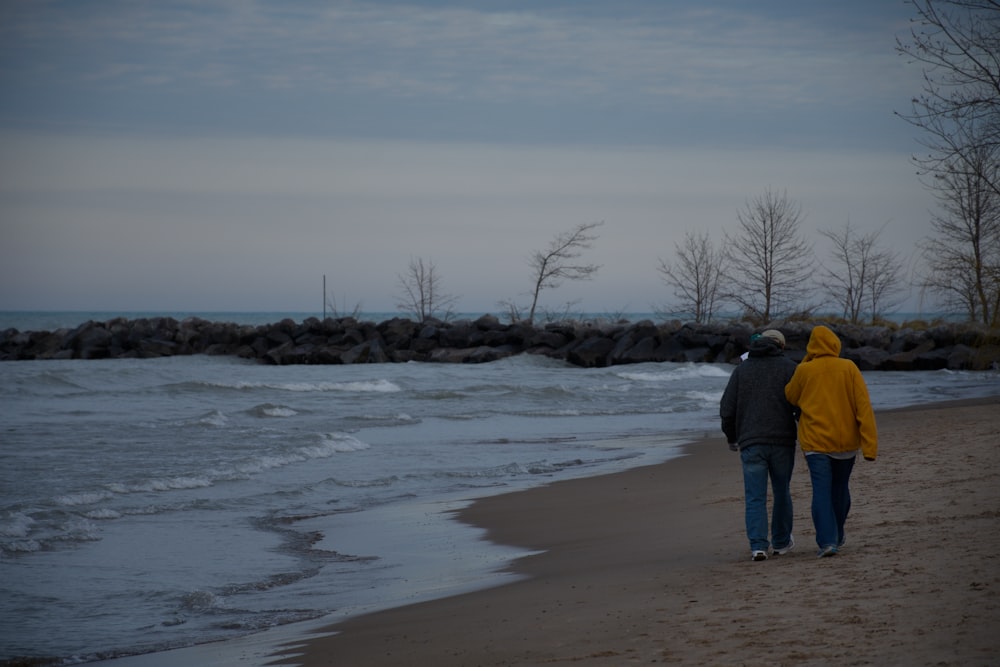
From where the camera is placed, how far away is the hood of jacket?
734cm

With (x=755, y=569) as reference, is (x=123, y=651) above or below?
below

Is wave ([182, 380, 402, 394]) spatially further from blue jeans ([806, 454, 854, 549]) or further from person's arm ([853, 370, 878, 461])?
person's arm ([853, 370, 878, 461])

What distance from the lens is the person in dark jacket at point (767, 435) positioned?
7.57m

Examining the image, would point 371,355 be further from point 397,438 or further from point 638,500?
point 638,500

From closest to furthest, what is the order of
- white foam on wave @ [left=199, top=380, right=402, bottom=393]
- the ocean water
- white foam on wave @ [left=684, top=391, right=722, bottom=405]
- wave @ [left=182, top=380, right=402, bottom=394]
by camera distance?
the ocean water < white foam on wave @ [left=684, top=391, right=722, bottom=405] < wave @ [left=182, top=380, right=402, bottom=394] < white foam on wave @ [left=199, top=380, right=402, bottom=393]

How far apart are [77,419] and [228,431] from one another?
13.0 feet

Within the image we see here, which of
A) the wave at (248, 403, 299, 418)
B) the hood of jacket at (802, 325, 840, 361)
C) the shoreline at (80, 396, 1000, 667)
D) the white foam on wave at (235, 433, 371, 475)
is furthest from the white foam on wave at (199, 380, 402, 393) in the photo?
the hood of jacket at (802, 325, 840, 361)

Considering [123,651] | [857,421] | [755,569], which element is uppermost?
[857,421]

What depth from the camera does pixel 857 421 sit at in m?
7.24

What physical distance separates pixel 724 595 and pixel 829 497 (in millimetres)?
1356

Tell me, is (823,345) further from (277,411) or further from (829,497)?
(277,411)

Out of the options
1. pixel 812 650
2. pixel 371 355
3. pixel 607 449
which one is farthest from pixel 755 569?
pixel 371 355

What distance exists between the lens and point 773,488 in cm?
754

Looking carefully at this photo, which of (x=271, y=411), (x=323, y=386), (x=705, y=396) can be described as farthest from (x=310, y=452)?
(x=323, y=386)
